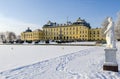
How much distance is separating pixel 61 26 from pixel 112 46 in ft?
331

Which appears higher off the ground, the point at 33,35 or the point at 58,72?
the point at 33,35

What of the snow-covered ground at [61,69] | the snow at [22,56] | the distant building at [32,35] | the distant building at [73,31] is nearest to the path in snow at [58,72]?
the snow-covered ground at [61,69]

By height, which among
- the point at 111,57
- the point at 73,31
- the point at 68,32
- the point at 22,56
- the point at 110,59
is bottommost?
the point at 22,56

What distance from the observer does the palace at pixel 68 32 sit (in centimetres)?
10238

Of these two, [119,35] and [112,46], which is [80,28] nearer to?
[119,35]

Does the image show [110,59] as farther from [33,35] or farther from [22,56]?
[33,35]

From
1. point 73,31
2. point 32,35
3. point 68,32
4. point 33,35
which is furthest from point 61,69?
point 32,35

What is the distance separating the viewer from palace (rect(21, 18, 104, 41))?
336 feet

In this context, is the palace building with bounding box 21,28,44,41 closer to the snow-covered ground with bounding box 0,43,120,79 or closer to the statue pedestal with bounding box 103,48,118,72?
the snow-covered ground with bounding box 0,43,120,79

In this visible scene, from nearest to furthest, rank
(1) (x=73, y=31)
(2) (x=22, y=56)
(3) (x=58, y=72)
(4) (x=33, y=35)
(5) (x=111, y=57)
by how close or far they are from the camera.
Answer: (3) (x=58, y=72) < (5) (x=111, y=57) < (2) (x=22, y=56) < (1) (x=73, y=31) < (4) (x=33, y=35)

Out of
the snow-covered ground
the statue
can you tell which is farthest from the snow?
the statue

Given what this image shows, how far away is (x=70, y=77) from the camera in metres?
7.39

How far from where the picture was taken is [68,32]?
106 meters

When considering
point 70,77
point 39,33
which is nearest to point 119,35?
point 70,77
